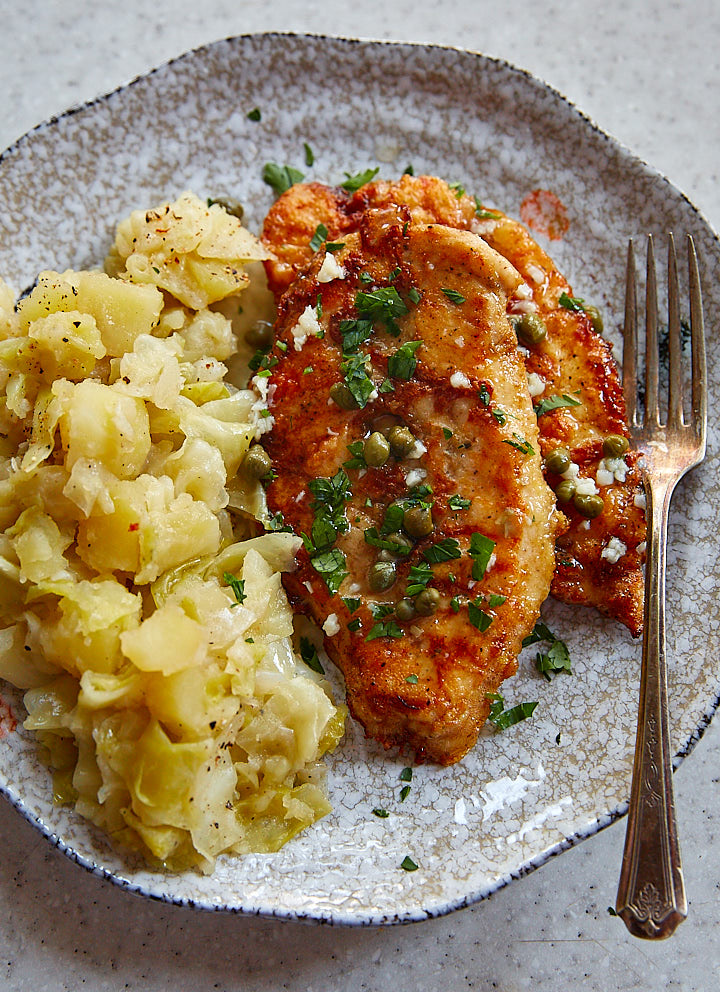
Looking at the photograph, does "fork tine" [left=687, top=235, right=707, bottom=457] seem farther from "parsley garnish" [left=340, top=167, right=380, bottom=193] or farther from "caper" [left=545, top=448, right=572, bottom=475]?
"parsley garnish" [left=340, top=167, right=380, bottom=193]

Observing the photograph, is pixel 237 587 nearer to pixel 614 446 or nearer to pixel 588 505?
pixel 588 505

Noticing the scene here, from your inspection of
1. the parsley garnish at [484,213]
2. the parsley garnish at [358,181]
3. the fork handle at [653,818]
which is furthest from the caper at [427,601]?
the parsley garnish at [358,181]

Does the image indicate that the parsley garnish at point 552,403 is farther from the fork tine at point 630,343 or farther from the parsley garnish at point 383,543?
the parsley garnish at point 383,543

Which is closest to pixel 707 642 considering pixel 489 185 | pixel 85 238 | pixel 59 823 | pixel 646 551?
pixel 646 551

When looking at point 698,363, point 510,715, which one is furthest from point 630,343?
point 510,715

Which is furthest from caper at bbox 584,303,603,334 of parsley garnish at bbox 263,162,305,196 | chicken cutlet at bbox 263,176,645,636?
parsley garnish at bbox 263,162,305,196
